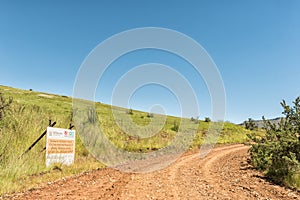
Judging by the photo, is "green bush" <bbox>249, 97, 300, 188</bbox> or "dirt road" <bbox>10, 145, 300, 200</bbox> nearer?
"dirt road" <bbox>10, 145, 300, 200</bbox>

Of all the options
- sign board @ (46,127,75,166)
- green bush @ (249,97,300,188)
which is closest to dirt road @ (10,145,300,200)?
green bush @ (249,97,300,188)

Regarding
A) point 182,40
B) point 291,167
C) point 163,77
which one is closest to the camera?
point 291,167

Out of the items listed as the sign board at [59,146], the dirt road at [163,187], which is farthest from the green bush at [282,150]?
the sign board at [59,146]

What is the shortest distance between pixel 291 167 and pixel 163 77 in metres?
8.09

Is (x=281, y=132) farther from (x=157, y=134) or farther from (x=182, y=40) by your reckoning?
(x=157, y=134)

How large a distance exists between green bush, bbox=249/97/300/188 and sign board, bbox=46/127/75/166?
6852 mm

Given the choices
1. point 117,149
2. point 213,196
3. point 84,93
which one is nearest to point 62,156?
point 84,93

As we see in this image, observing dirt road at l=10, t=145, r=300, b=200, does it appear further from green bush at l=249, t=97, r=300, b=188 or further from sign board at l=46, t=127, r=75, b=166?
sign board at l=46, t=127, r=75, b=166

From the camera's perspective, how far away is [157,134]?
21.8m

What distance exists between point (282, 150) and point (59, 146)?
7.49 m

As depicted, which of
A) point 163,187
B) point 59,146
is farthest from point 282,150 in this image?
point 59,146

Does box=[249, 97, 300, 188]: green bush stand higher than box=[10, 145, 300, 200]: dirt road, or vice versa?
box=[249, 97, 300, 188]: green bush

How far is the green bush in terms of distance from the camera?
803 cm

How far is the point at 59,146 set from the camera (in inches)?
384
